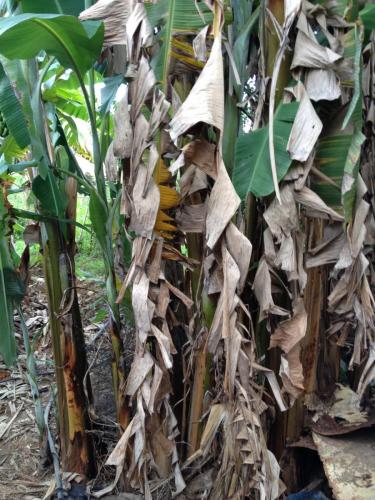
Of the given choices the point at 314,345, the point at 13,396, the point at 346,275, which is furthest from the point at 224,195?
the point at 13,396

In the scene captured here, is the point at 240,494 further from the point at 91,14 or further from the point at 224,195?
the point at 91,14

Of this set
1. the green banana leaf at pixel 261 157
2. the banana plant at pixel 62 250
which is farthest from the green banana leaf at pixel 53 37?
the green banana leaf at pixel 261 157

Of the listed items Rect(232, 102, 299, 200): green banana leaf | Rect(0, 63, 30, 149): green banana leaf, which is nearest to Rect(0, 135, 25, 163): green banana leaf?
Rect(0, 63, 30, 149): green banana leaf

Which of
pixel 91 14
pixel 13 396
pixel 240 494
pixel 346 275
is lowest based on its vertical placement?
pixel 13 396

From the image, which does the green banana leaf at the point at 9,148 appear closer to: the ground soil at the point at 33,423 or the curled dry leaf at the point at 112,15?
the ground soil at the point at 33,423

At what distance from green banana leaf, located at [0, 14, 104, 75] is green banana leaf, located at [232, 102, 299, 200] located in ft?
1.29

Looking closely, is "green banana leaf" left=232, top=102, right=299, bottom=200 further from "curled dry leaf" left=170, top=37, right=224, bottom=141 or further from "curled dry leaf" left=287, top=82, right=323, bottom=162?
"curled dry leaf" left=170, top=37, right=224, bottom=141

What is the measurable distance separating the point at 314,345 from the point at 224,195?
61cm

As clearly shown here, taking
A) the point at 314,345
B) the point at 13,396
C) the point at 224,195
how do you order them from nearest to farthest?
the point at 224,195 → the point at 314,345 → the point at 13,396

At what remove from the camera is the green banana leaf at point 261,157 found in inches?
42.9

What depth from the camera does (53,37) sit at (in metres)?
1.09

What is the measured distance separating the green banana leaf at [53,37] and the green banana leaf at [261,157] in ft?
1.29

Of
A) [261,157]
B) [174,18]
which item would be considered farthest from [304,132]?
[174,18]

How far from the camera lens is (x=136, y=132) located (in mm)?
1086
